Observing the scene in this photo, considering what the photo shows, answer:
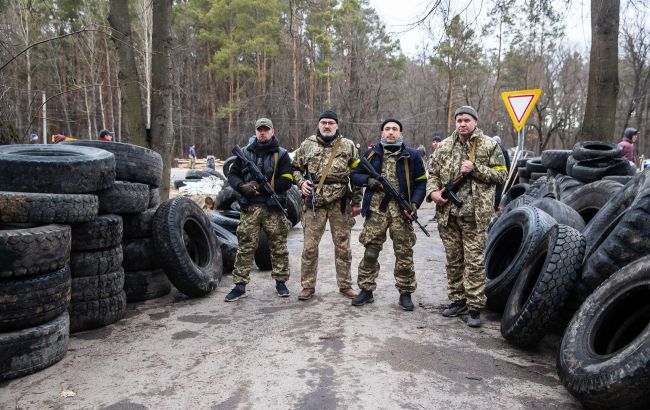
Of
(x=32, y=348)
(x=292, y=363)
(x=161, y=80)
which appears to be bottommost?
(x=292, y=363)

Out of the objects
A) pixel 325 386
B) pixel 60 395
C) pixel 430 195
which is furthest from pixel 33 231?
pixel 430 195

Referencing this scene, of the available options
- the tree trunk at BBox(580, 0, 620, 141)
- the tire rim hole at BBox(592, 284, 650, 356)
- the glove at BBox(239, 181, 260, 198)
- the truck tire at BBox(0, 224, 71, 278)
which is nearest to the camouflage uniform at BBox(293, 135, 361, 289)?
the glove at BBox(239, 181, 260, 198)

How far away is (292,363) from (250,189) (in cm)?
226

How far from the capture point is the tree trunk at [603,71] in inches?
322

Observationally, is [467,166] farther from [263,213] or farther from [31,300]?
[31,300]

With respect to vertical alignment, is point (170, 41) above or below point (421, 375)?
above

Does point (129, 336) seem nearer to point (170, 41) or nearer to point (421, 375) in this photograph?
point (421, 375)

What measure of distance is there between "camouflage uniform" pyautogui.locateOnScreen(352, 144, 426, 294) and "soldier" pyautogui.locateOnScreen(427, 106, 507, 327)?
0.97 feet

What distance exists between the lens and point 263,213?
5348 millimetres

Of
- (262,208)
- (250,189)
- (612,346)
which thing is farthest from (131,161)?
(612,346)

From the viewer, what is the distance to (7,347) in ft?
10.5

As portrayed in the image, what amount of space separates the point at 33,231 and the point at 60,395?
121 cm

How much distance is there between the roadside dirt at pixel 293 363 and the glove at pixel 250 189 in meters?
1.22

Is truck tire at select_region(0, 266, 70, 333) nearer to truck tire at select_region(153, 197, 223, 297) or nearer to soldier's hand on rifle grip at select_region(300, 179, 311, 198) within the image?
truck tire at select_region(153, 197, 223, 297)
